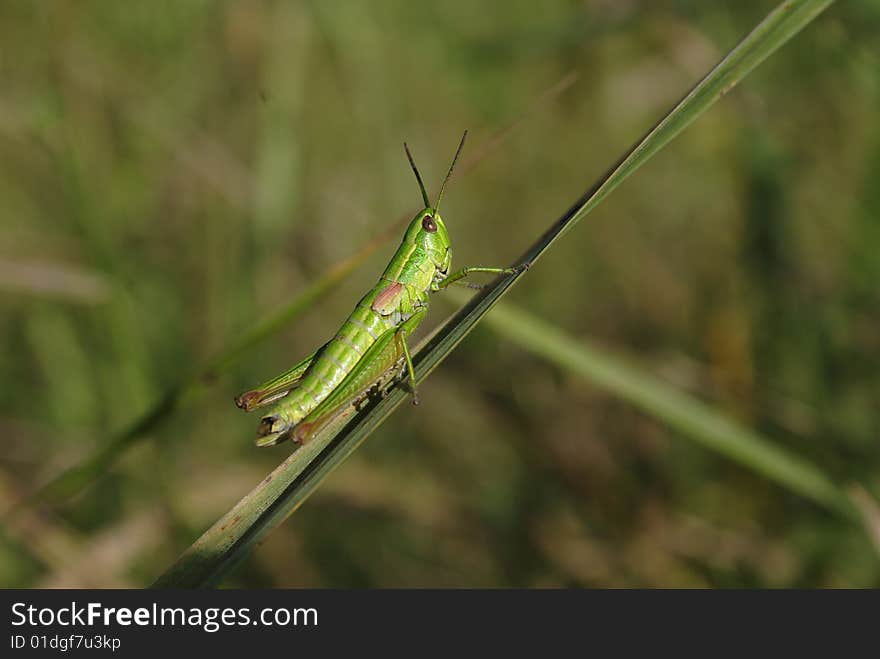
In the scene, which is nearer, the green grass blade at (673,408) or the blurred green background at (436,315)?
the green grass blade at (673,408)

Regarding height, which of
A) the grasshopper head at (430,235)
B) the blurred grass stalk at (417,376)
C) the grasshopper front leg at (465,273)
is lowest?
the blurred grass stalk at (417,376)

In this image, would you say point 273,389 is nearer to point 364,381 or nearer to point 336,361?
point 336,361

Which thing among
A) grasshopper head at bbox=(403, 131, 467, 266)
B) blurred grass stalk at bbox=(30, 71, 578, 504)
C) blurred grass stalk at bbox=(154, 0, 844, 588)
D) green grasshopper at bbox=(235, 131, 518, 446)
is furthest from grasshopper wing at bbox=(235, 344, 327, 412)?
grasshopper head at bbox=(403, 131, 467, 266)

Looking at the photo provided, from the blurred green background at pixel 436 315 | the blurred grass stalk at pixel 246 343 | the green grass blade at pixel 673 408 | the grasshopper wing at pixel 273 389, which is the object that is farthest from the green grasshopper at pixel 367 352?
the blurred green background at pixel 436 315

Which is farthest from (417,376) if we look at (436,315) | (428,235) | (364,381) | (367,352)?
(436,315)

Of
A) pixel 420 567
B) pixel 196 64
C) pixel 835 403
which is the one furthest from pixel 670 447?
pixel 196 64

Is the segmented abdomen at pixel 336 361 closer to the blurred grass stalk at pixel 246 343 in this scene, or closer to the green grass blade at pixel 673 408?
the blurred grass stalk at pixel 246 343
